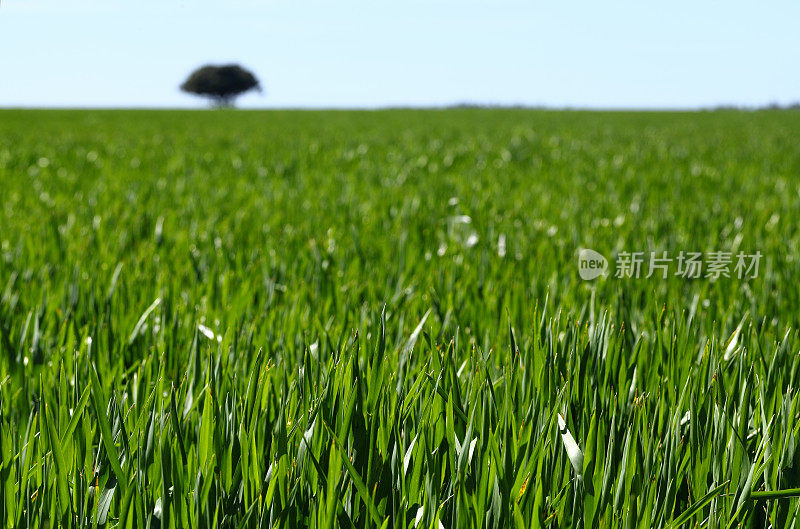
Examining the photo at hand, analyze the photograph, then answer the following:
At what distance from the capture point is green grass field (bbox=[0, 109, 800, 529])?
0.93 metres

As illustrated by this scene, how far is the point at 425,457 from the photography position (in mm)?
1021

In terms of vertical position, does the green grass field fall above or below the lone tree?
below

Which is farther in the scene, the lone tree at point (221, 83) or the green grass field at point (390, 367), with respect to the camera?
the lone tree at point (221, 83)

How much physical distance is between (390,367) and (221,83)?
7762 cm

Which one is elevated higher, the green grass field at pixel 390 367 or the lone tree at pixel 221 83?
the lone tree at pixel 221 83

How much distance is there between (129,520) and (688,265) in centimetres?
234

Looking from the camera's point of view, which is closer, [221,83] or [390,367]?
[390,367]

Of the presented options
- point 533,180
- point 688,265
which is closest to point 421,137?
point 533,180

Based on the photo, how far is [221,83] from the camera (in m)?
74.0

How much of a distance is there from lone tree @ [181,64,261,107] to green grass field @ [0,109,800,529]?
73.7m

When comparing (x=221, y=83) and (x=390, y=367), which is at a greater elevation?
(x=221, y=83)

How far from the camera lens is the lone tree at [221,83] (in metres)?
73.8

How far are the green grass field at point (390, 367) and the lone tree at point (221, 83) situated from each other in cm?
7365

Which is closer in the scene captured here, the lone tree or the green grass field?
the green grass field
